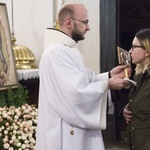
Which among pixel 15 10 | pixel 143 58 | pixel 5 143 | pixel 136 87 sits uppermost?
pixel 15 10

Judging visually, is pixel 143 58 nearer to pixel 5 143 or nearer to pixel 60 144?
pixel 60 144

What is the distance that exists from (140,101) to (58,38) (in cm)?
69

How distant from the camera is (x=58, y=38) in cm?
256

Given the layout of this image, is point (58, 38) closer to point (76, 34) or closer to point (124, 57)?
point (76, 34)

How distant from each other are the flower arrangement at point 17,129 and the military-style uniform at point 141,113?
89 centimetres

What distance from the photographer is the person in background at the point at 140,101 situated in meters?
2.55

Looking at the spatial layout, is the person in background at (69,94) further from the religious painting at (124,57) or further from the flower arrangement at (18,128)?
the flower arrangement at (18,128)

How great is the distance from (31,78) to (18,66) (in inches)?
10.4

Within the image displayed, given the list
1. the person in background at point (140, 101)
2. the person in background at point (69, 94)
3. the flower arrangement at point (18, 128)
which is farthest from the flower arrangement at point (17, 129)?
the person in background at point (140, 101)

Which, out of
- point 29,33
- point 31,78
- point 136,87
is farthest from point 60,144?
point 29,33

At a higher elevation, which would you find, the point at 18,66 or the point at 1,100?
the point at 18,66

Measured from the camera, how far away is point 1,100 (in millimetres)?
3721

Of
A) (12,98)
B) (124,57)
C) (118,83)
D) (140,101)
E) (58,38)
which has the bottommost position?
(12,98)

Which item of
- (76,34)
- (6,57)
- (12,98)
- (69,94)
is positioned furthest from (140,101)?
(6,57)
